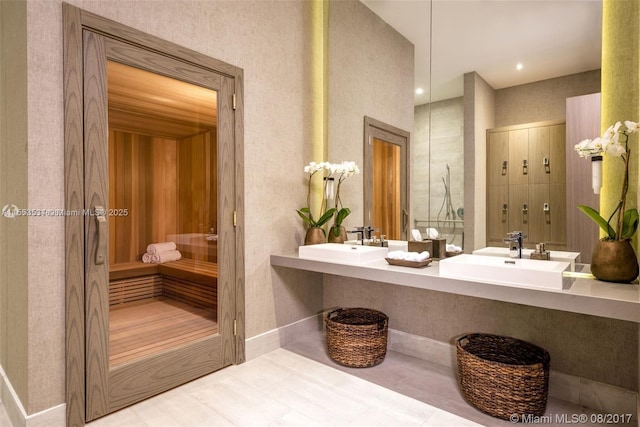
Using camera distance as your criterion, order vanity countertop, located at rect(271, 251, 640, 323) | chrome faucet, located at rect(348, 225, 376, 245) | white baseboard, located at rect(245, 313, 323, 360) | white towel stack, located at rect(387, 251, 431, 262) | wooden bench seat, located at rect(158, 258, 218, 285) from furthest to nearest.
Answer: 1. chrome faucet, located at rect(348, 225, 376, 245)
2. white baseboard, located at rect(245, 313, 323, 360)
3. wooden bench seat, located at rect(158, 258, 218, 285)
4. white towel stack, located at rect(387, 251, 431, 262)
5. vanity countertop, located at rect(271, 251, 640, 323)

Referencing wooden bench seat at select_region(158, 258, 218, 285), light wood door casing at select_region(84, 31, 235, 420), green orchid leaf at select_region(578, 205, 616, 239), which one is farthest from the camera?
wooden bench seat at select_region(158, 258, 218, 285)

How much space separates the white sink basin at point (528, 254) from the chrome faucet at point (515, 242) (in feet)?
0.11

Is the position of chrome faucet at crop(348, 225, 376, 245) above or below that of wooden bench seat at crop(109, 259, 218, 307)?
above

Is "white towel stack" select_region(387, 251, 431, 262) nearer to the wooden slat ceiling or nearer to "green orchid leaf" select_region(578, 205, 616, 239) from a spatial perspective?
"green orchid leaf" select_region(578, 205, 616, 239)

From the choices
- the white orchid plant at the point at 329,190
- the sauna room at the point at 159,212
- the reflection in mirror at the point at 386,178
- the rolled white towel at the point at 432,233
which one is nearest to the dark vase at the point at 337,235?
the white orchid plant at the point at 329,190

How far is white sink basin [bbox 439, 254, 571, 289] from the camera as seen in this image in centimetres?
158

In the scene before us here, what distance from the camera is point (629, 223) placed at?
167 cm

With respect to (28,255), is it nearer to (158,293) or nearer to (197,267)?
(158,293)

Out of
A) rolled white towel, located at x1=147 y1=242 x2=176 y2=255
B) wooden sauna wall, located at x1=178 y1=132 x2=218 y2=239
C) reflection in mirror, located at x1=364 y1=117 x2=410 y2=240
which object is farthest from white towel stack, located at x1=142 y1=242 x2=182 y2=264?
reflection in mirror, located at x1=364 y1=117 x2=410 y2=240

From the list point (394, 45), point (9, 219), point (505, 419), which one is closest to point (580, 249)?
point (505, 419)

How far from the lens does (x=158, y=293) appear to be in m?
2.18

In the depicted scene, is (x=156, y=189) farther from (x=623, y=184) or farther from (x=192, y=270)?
(x=623, y=184)

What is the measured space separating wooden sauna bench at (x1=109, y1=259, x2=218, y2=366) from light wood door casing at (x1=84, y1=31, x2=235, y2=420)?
0.05 m

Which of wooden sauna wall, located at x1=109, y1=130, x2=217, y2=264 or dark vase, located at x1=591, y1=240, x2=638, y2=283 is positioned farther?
wooden sauna wall, located at x1=109, y1=130, x2=217, y2=264
